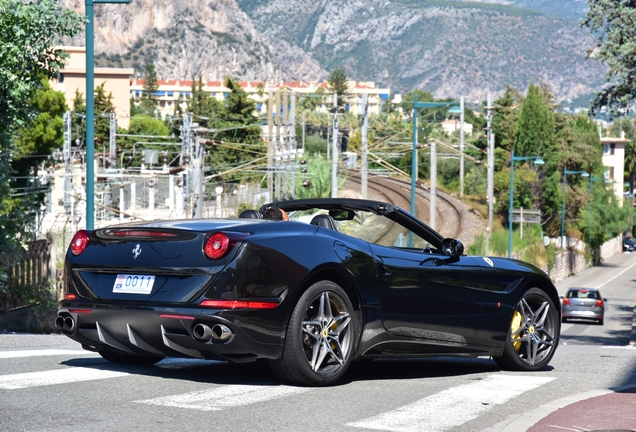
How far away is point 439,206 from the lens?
70.4m

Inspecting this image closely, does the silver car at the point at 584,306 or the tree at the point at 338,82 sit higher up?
the tree at the point at 338,82

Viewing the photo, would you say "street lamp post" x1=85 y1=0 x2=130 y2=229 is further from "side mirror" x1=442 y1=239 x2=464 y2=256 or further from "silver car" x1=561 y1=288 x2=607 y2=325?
"silver car" x1=561 y1=288 x2=607 y2=325

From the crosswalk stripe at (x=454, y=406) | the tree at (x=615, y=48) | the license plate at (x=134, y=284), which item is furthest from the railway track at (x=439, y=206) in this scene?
the license plate at (x=134, y=284)

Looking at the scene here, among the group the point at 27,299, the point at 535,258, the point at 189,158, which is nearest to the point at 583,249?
the point at 535,258

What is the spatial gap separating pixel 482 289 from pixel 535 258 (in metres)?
61.5

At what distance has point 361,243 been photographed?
730cm

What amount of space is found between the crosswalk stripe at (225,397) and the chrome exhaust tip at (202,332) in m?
0.33

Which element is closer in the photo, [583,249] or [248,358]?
[248,358]

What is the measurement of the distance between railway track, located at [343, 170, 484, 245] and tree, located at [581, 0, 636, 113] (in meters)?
30.6

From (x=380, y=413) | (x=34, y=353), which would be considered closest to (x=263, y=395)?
(x=380, y=413)

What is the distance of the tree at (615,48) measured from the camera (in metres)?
23.3

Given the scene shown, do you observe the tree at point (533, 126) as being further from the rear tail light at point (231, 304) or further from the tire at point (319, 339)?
the rear tail light at point (231, 304)

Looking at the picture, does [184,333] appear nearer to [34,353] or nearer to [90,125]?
[34,353]

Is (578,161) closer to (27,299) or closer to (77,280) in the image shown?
(27,299)
